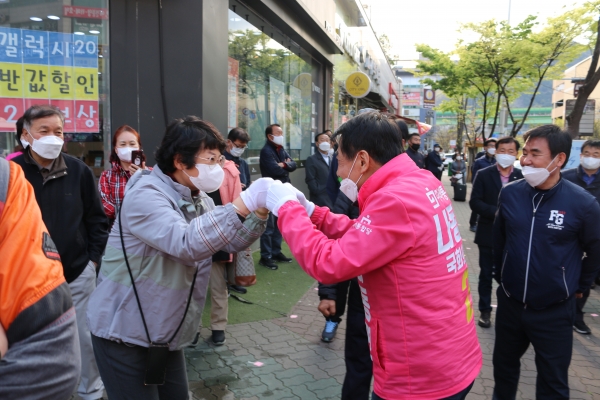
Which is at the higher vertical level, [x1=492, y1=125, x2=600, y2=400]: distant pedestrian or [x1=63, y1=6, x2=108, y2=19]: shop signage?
[x1=63, y1=6, x2=108, y2=19]: shop signage

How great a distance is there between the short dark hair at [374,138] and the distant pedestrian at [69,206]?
2278mm

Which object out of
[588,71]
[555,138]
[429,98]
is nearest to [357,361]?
[555,138]

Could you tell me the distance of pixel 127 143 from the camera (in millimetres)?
4754

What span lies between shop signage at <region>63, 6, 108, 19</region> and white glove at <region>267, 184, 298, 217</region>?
4810 mm

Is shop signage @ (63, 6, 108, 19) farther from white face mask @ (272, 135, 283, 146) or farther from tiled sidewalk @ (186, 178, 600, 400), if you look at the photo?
tiled sidewalk @ (186, 178, 600, 400)

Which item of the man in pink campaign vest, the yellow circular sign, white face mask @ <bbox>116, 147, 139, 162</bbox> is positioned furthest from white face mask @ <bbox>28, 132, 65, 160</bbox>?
the yellow circular sign

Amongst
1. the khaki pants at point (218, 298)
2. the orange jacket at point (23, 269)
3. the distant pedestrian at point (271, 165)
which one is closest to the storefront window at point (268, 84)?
the distant pedestrian at point (271, 165)

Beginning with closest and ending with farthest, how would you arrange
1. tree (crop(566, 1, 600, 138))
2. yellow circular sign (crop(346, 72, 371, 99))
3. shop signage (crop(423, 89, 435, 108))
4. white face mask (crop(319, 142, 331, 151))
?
1. white face mask (crop(319, 142, 331, 151))
2. tree (crop(566, 1, 600, 138))
3. yellow circular sign (crop(346, 72, 371, 99))
4. shop signage (crop(423, 89, 435, 108))

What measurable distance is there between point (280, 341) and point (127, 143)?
2.45 metres

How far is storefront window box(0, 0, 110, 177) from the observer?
5301 millimetres

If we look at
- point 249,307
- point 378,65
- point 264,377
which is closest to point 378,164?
point 264,377

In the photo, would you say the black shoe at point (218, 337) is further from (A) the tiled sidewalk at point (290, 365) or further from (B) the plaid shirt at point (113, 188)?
(B) the plaid shirt at point (113, 188)

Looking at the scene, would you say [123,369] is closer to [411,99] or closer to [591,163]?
[591,163]

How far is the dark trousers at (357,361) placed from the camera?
339 centimetres
